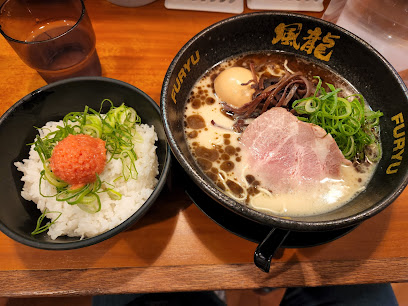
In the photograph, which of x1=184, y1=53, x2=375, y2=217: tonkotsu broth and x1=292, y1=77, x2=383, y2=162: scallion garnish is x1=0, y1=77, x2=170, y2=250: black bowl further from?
x1=292, y1=77, x2=383, y2=162: scallion garnish

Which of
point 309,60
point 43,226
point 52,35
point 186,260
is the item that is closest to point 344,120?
point 309,60

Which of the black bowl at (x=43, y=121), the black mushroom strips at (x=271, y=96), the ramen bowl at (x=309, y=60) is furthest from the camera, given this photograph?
the black mushroom strips at (x=271, y=96)

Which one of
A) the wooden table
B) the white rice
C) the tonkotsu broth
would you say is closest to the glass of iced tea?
the white rice

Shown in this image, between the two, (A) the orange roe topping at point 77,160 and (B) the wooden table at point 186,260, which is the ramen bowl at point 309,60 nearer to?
(B) the wooden table at point 186,260

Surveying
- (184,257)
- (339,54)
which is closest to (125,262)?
(184,257)

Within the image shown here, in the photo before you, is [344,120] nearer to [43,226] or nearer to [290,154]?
[290,154]

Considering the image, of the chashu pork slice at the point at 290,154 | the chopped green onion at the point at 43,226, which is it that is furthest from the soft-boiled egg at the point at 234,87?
the chopped green onion at the point at 43,226
